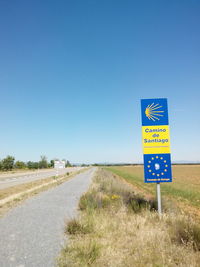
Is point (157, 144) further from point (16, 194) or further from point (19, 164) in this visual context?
point (19, 164)

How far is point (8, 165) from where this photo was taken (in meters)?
74.2

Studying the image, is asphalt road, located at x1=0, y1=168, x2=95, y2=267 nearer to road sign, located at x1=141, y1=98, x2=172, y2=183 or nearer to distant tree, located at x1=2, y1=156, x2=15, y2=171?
road sign, located at x1=141, y1=98, x2=172, y2=183

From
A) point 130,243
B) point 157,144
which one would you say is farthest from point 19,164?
point 130,243

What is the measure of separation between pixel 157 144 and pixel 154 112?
4.07 feet

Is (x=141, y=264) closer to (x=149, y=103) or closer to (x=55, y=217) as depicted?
(x=55, y=217)

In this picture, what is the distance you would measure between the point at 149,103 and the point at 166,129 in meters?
1.19

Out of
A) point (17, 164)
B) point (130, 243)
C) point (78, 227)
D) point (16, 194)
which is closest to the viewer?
point (130, 243)

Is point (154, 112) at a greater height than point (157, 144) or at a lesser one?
greater

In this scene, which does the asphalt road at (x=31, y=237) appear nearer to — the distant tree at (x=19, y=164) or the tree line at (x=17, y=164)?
the tree line at (x=17, y=164)

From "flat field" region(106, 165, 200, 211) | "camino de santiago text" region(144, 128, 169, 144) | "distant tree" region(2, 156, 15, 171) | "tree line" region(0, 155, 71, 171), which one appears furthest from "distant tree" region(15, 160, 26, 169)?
"camino de santiago text" region(144, 128, 169, 144)

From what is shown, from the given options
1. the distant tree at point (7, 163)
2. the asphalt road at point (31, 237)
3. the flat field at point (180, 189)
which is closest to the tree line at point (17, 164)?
the distant tree at point (7, 163)

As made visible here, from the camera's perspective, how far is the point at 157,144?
6625 mm

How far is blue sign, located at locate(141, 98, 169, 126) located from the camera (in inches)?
262

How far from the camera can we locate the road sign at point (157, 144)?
6575 millimetres
